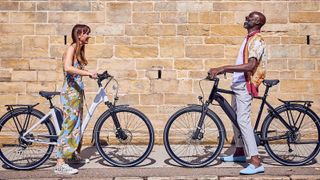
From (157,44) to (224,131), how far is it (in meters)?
2.32

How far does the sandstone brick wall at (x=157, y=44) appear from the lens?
25.0ft

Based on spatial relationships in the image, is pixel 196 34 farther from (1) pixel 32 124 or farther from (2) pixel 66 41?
(1) pixel 32 124

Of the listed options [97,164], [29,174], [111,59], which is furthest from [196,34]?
Answer: [29,174]

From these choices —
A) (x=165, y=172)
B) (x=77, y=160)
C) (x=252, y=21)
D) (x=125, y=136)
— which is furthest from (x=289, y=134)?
(x=77, y=160)

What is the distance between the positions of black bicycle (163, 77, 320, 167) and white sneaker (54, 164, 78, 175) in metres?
1.20

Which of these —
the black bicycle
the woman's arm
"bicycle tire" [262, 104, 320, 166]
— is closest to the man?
the black bicycle

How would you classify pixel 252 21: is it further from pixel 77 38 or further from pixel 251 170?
pixel 77 38

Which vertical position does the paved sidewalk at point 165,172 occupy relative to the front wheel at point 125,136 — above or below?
below

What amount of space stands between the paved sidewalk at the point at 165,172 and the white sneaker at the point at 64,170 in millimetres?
72

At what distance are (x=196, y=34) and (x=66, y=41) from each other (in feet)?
7.04

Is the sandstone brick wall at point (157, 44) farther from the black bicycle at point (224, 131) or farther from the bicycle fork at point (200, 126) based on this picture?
the bicycle fork at point (200, 126)

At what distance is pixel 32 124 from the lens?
6043mm

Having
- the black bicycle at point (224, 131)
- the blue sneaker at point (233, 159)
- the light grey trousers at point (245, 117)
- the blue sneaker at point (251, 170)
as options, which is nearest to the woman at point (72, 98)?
the black bicycle at point (224, 131)

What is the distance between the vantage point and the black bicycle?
5.95 meters
